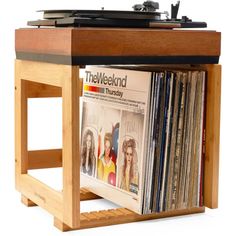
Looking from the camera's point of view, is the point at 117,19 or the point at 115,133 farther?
the point at 115,133

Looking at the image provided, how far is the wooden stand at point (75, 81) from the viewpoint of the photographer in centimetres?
145

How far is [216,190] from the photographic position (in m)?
1.66

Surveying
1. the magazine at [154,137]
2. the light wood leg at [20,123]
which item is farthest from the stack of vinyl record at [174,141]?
the light wood leg at [20,123]

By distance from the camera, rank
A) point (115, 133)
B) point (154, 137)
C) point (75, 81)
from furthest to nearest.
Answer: point (115, 133)
point (154, 137)
point (75, 81)

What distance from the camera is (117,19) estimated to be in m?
1.54

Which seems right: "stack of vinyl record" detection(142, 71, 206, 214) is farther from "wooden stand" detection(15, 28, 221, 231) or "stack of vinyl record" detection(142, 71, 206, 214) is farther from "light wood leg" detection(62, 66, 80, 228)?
"light wood leg" detection(62, 66, 80, 228)

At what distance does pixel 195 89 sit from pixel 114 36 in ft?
0.85

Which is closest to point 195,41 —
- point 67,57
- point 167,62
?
point 167,62

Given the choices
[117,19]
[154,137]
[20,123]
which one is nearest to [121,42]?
[117,19]

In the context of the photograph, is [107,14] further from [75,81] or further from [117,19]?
[75,81]

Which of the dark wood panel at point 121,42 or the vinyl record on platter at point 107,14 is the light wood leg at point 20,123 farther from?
the vinyl record on platter at point 107,14

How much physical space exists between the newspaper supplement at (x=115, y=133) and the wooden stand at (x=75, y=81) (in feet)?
0.20

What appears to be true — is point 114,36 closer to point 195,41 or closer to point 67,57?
point 67,57

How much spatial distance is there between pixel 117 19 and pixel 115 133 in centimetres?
30
